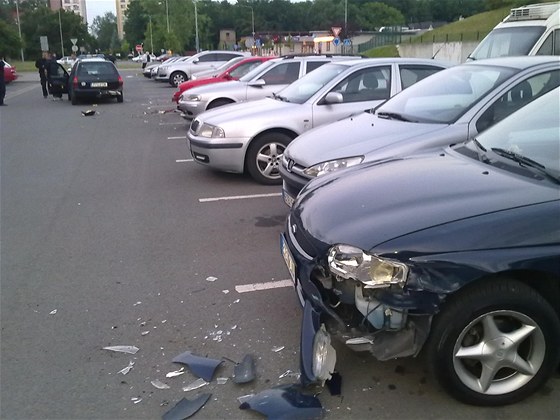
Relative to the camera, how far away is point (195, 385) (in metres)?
3.33

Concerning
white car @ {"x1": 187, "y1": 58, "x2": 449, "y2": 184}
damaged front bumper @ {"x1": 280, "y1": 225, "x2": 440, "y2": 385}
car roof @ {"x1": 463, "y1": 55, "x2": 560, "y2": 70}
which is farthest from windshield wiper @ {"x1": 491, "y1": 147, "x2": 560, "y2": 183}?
white car @ {"x1": 187, "y1": 58, "x2": 449, "y2": 184}

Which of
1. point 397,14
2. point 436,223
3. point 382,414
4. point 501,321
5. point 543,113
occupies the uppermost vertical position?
point 397,14

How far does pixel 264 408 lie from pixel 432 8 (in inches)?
3937

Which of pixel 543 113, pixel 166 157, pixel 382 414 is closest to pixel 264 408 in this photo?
pixel 382 414

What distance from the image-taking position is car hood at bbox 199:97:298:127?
7855 millimetres

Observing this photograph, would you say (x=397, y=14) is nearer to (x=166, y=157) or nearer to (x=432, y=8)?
(x=432, y=8)

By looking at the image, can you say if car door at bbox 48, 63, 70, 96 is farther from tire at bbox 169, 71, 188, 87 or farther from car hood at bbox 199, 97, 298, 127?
car hood at bbox 199, 97, 298, 127

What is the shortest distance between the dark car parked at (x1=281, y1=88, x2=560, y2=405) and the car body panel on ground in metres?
1.98

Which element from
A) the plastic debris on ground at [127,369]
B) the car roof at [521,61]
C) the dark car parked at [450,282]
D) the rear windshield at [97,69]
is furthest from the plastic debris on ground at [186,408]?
the rear windshield at [97,69]

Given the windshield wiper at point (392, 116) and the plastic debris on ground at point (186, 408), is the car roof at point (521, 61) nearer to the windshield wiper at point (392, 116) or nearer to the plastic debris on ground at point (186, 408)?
the windshield wiper at point (392, 116)

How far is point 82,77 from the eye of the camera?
814 inches

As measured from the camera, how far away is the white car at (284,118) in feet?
25.5

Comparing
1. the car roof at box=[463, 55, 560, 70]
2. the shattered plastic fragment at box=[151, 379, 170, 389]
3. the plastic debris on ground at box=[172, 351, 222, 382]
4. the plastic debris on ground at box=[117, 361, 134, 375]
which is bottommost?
the shattered plastic fragment at box=[151, 379, 170, 389]

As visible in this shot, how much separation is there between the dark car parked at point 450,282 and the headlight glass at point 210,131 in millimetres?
4684
